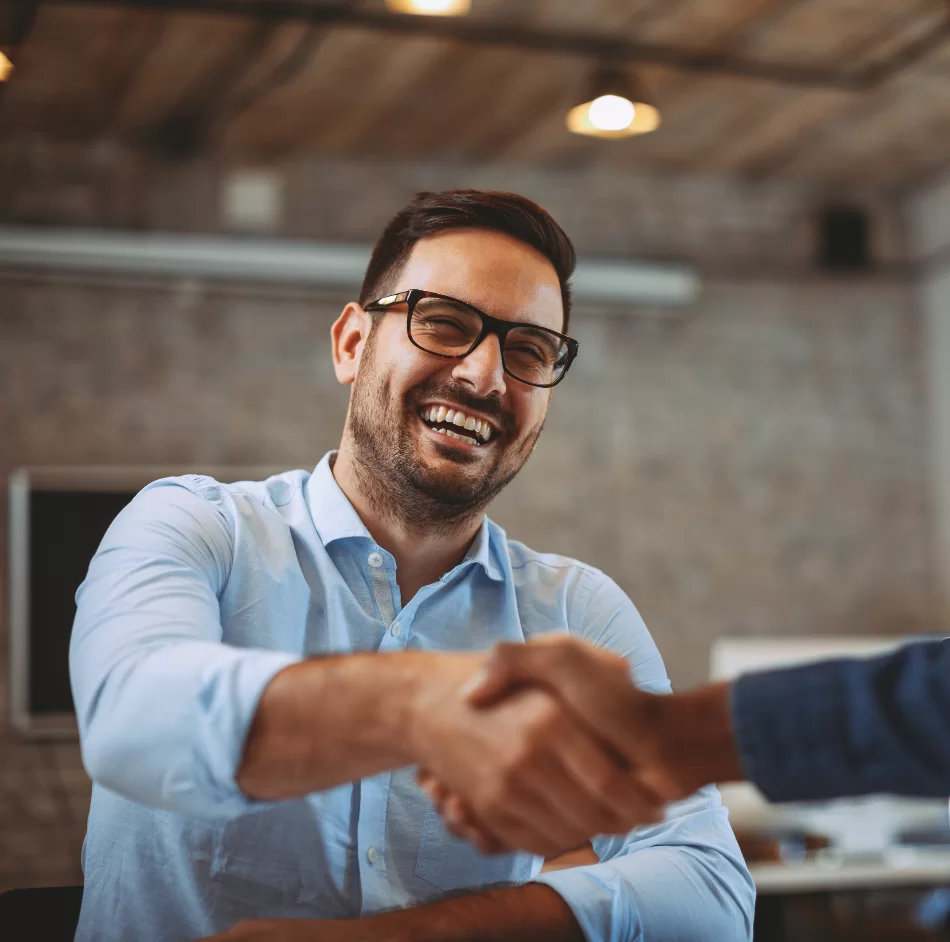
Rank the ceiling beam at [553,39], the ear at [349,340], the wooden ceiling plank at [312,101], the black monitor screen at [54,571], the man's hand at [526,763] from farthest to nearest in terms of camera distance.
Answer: the black monitor screen at [54,571] → the wooden ceiling plank at [312,101] → the ceiling beam at [553,39] → the ear at [349,340] → the man's hand at [526,763]

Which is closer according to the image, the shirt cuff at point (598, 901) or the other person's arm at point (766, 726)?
the other person's arm at point (766, 726)

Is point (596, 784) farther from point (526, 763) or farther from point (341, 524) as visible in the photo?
point (341, 524)

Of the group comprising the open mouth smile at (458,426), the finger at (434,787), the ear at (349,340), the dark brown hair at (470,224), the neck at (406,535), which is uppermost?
Answer: the dark brown hair at (470,224)

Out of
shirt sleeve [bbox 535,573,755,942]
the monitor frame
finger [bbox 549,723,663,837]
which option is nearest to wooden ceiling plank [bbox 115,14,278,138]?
the monitor frame

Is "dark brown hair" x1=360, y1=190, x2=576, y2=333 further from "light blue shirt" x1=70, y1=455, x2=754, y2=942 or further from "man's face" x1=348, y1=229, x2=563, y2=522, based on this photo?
"light blue shirt" x1=70, y1=455, x2=754, y2=942

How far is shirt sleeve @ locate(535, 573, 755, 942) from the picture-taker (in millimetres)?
1112

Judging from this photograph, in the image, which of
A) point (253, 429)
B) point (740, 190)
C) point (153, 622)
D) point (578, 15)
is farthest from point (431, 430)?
point (740, 190)

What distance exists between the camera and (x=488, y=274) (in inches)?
48.9

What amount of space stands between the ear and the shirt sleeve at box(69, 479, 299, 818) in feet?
1.37

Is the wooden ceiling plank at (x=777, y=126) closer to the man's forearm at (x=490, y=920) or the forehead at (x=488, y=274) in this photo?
the forehead at (x=488, y=274)

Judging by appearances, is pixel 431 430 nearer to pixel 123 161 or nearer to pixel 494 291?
pixel 494 291

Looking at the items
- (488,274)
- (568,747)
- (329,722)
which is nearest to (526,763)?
(568,747)

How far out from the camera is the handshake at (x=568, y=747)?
79 centimetres

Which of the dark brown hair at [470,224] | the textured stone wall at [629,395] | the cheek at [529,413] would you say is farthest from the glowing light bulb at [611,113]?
the cheek at [529,413]
